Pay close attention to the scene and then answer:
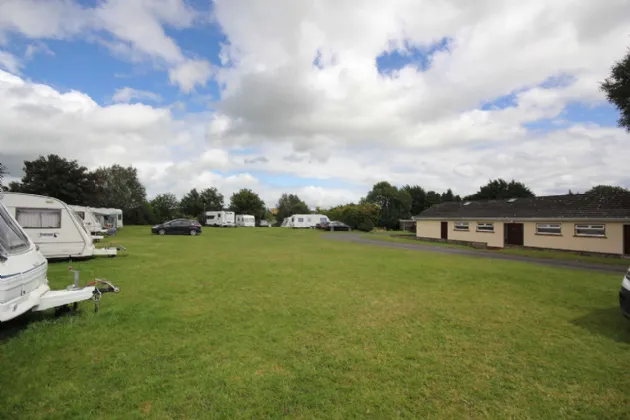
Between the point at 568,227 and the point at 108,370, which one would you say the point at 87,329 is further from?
the point at 568,227

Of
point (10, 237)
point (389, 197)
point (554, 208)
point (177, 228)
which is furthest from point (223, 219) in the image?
point (10, 237)

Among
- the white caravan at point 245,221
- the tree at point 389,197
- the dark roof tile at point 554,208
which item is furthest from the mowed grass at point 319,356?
the tree at point 389,197

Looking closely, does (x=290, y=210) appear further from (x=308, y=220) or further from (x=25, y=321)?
(x=25, y=321)

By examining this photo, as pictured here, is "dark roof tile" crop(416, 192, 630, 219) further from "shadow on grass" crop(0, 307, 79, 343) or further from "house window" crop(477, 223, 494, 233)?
"shadow on grass" crop(0, 307, 79, 343)

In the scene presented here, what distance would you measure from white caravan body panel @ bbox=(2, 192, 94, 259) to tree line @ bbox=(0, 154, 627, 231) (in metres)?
28.1

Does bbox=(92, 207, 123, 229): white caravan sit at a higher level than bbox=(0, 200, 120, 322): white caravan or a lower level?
higher

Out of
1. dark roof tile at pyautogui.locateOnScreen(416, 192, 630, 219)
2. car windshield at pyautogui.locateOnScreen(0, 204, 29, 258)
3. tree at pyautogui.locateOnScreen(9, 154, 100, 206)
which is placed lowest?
car windshield at pyautogui.locateOnScreen(0, 204, 29, 258)

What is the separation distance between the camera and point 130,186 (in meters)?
64.9

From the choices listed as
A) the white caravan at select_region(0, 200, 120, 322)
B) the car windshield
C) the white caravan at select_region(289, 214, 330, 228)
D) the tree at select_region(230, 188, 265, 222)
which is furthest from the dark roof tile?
the tree at select_region(230, 188, 265, 222)

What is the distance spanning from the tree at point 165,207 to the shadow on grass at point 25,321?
2421 inches

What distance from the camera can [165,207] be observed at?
6669cm

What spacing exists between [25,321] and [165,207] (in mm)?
66455

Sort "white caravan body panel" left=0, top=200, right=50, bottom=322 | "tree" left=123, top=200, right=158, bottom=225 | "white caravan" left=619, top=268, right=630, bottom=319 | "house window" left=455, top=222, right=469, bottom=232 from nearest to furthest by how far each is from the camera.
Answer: "white caravan body panel" left=0, top=200, right=50, bottom=322, "white caravan" left=619, top=268, right=630, bottom=319, "house window" left=455, top=222, right=469, bottom=232, "tree" left=123, top=200, right=158, bottom=225

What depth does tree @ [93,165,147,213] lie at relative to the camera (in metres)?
61.6
